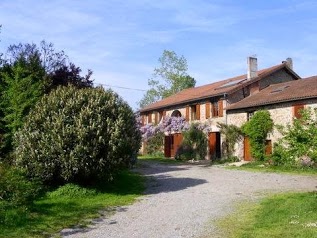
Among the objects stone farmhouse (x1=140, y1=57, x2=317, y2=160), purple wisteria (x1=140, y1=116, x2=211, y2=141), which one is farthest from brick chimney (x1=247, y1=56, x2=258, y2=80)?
purple wisteria (x1=140, y1=116, x2=211, y2=141)

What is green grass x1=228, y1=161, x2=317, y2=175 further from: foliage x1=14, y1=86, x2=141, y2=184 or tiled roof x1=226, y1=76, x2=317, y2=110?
foliage x1=14, y1=86, x2=141, y2=184

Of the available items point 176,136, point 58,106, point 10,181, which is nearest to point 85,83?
point 58,106

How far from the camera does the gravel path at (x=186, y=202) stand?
9.70m

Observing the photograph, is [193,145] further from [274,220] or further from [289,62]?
[274,220]

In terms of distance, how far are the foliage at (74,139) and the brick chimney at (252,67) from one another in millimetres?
19429

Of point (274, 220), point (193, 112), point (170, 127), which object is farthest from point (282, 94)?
point (274, 220)

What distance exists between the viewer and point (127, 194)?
49.3 feet

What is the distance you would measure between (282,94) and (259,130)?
288 cm

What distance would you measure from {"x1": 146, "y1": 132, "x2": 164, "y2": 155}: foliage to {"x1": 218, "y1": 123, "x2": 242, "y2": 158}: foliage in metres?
8.67

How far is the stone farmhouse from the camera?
2583 centimetres

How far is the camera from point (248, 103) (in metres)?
28.7

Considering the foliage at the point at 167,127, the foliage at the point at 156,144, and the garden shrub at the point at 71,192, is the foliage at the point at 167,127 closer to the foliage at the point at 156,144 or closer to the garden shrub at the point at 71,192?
the foliage at the point at 156,144

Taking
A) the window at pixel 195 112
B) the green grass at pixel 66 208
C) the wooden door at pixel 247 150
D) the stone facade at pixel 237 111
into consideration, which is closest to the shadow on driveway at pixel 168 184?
the green grass at pixel 66 208

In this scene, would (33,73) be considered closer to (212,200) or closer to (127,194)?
(127,194)
